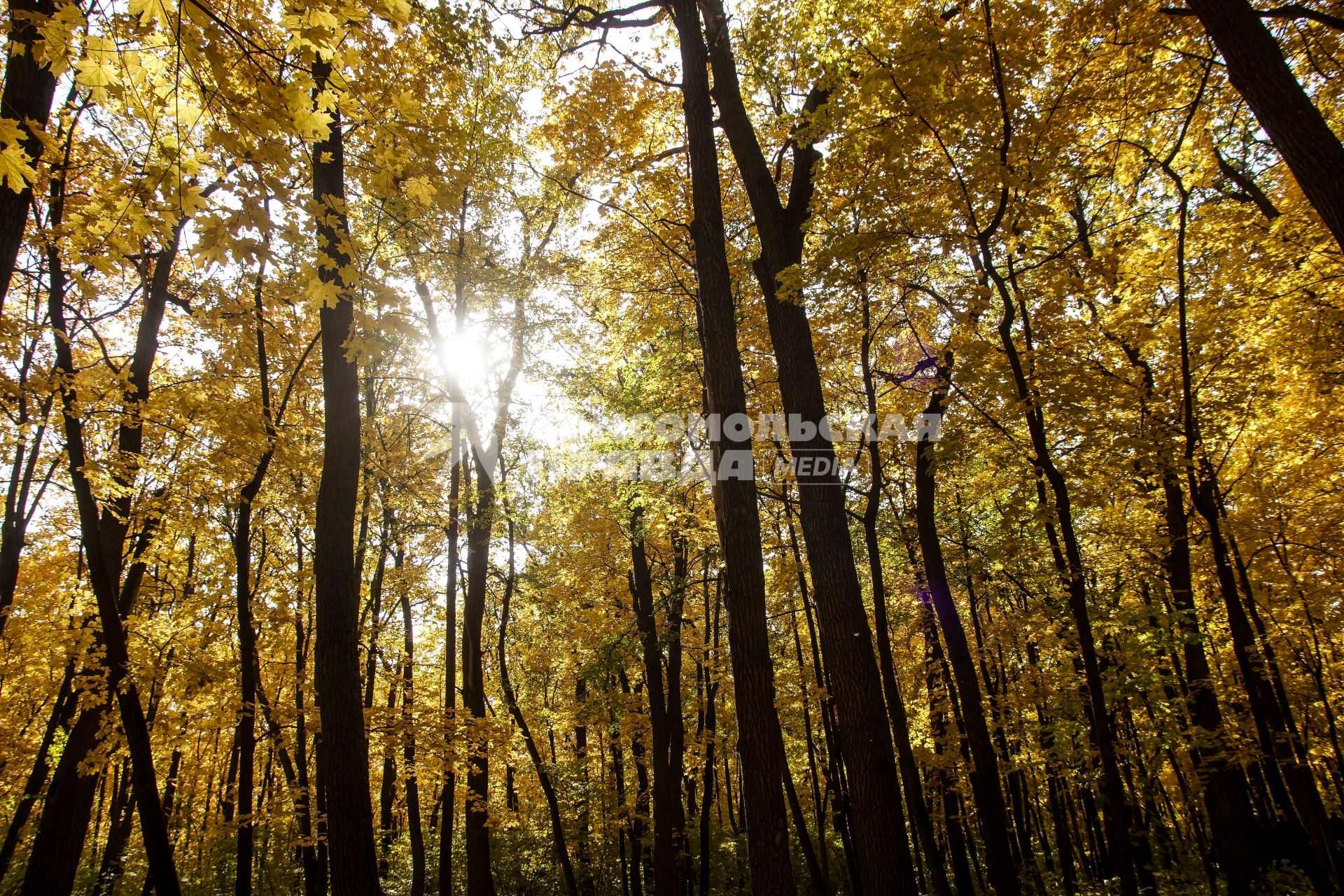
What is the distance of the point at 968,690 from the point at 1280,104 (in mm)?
8427

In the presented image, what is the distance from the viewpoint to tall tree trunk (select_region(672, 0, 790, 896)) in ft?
14.8

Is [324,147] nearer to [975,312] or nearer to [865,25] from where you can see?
[865,25]

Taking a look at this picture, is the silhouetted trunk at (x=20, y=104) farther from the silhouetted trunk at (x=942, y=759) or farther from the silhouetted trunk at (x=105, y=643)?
the silhouetted trunk at (x=942, y=759)

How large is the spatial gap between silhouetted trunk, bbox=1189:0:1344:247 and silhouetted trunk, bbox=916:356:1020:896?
4905 mm

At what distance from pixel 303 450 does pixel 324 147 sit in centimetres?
491

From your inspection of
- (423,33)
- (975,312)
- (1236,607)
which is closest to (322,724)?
(423,33)

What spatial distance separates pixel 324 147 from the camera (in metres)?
5.69

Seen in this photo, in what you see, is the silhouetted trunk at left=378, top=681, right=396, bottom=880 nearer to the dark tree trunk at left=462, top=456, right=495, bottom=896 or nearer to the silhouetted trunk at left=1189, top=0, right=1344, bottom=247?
the dark tree trunk at left=462, top=456, right=495, bottom=896

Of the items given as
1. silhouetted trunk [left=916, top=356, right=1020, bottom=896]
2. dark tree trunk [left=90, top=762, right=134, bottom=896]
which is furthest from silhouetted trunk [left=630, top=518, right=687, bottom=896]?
dark tree trunk [left=90, top=762, right=134, bottom=896]

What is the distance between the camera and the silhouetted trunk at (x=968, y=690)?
345 inches

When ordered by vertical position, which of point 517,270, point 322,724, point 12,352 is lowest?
point 322,724

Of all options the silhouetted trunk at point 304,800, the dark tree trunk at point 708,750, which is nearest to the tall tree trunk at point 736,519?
the silhouetted trunk at point 304,800

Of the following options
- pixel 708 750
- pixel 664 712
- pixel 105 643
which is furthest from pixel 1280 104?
pixel 708 750

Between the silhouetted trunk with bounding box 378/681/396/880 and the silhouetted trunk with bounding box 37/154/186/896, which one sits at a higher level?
the silhouetted trunk with bounding box 37/154/186/896
